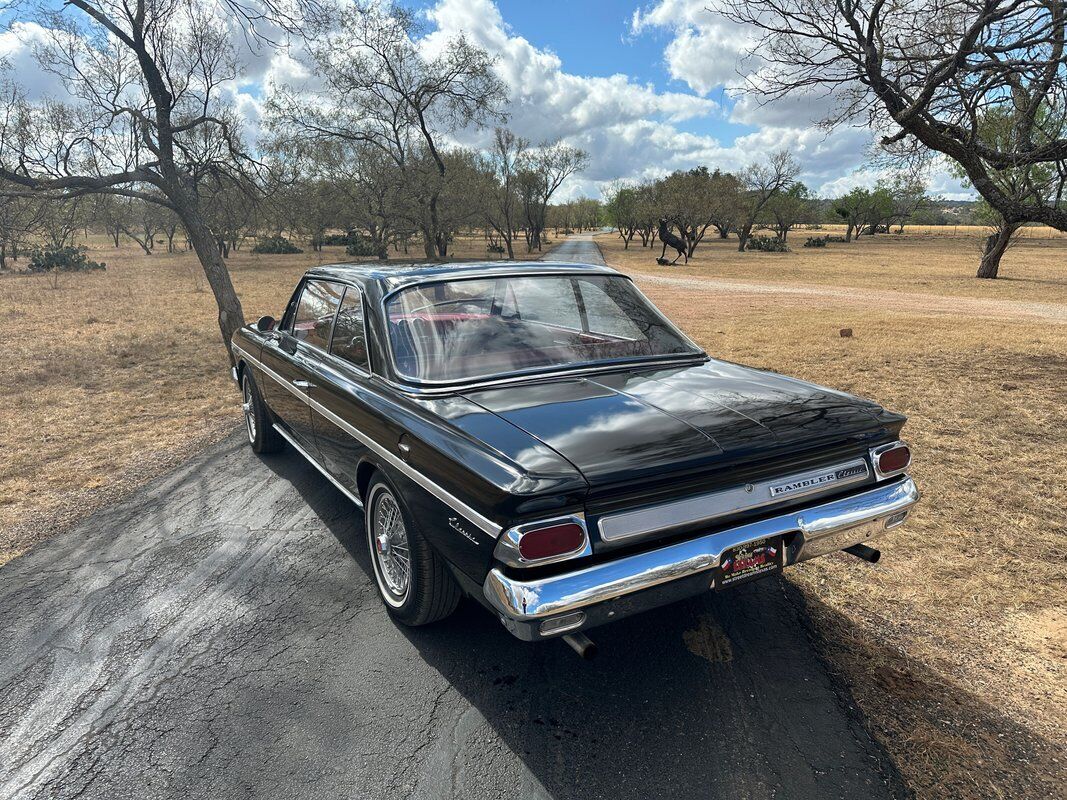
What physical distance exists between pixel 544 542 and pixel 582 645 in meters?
0.40

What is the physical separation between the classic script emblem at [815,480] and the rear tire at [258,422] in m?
4.01

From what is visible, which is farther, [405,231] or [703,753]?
[405,231]

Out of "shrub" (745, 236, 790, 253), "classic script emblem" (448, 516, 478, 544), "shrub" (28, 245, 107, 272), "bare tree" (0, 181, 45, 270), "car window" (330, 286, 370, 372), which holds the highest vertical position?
"bare tree" (0, 181, 45, 270)

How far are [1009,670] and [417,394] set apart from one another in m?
2.77

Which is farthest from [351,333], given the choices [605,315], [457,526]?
[457,526]

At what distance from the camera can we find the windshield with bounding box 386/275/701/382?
2.97 m

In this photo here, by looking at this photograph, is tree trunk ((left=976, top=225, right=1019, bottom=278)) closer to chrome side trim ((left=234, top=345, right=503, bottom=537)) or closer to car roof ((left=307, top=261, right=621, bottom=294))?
car roof ((left=307, top=261, right=621, bottom=294))

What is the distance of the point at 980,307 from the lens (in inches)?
639

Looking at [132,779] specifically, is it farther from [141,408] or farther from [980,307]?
[980,307]

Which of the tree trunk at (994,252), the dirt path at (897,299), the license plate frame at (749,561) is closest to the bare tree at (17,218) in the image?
the license plate frame at (749,561)

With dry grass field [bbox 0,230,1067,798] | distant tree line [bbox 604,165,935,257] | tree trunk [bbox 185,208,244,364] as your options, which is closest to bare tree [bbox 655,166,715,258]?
distant tree line [bbox 604,165,935,257]

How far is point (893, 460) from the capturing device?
2654 millimetres

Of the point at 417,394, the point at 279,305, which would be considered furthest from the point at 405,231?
the point at 417,394

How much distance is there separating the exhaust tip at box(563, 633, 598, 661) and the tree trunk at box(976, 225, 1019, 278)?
3099cm
